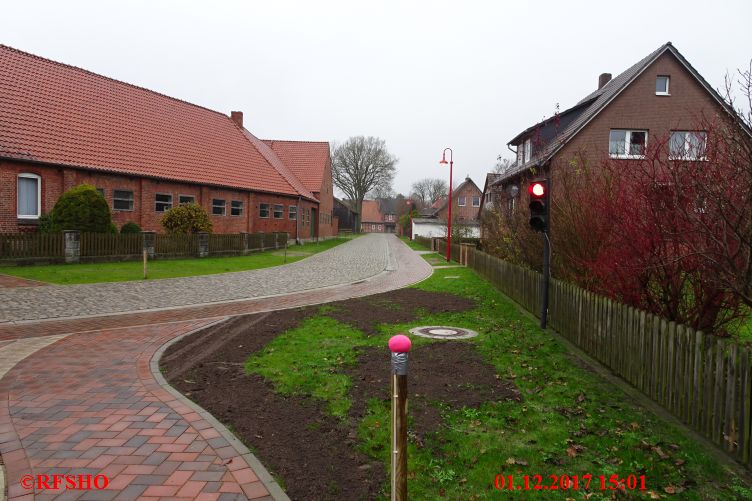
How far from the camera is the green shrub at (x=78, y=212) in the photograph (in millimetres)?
18656

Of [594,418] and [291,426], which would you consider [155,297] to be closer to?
[291,426]

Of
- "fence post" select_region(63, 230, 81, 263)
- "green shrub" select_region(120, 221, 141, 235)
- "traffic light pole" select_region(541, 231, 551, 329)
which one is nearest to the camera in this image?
"traffic light pole" select_region(541, 231, 551, 329)

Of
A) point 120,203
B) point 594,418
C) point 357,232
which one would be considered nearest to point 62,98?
point 120,203

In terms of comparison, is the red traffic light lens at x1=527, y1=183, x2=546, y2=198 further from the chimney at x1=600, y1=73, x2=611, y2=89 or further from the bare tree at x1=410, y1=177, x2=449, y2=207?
the bare tree at x1=410, y1=177, x2=449, y2=207

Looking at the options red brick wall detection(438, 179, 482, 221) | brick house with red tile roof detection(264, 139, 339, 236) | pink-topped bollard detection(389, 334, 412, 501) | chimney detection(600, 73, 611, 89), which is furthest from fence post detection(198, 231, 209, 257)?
red brick wall detection(438, 179, 482, 221)

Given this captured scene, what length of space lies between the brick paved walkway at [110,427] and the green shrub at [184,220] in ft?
51.5

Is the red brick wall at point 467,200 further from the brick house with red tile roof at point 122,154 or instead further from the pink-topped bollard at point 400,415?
the pink-topped bollard at point 400,415

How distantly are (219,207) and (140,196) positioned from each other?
557 centimetres

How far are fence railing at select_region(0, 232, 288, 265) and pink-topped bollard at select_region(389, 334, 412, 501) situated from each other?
16.4 metres

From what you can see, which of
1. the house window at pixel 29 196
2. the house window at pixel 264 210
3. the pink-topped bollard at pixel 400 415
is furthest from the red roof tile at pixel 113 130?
the pink-topped bollard at pixel 400 415

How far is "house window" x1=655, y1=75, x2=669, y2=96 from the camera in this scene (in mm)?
22719

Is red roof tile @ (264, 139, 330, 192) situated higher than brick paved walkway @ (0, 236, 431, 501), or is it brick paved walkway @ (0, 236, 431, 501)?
red roof tile @ (264, 139, 330, 192)

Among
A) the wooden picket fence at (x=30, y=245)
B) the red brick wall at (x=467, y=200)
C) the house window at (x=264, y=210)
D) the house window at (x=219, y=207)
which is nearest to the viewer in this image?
the wooden picket fence at (x=30, y=245)

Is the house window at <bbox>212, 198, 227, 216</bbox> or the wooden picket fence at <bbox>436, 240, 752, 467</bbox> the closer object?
the wooden picket fence at <bbox>436, 240, 752, 467</bbox>
